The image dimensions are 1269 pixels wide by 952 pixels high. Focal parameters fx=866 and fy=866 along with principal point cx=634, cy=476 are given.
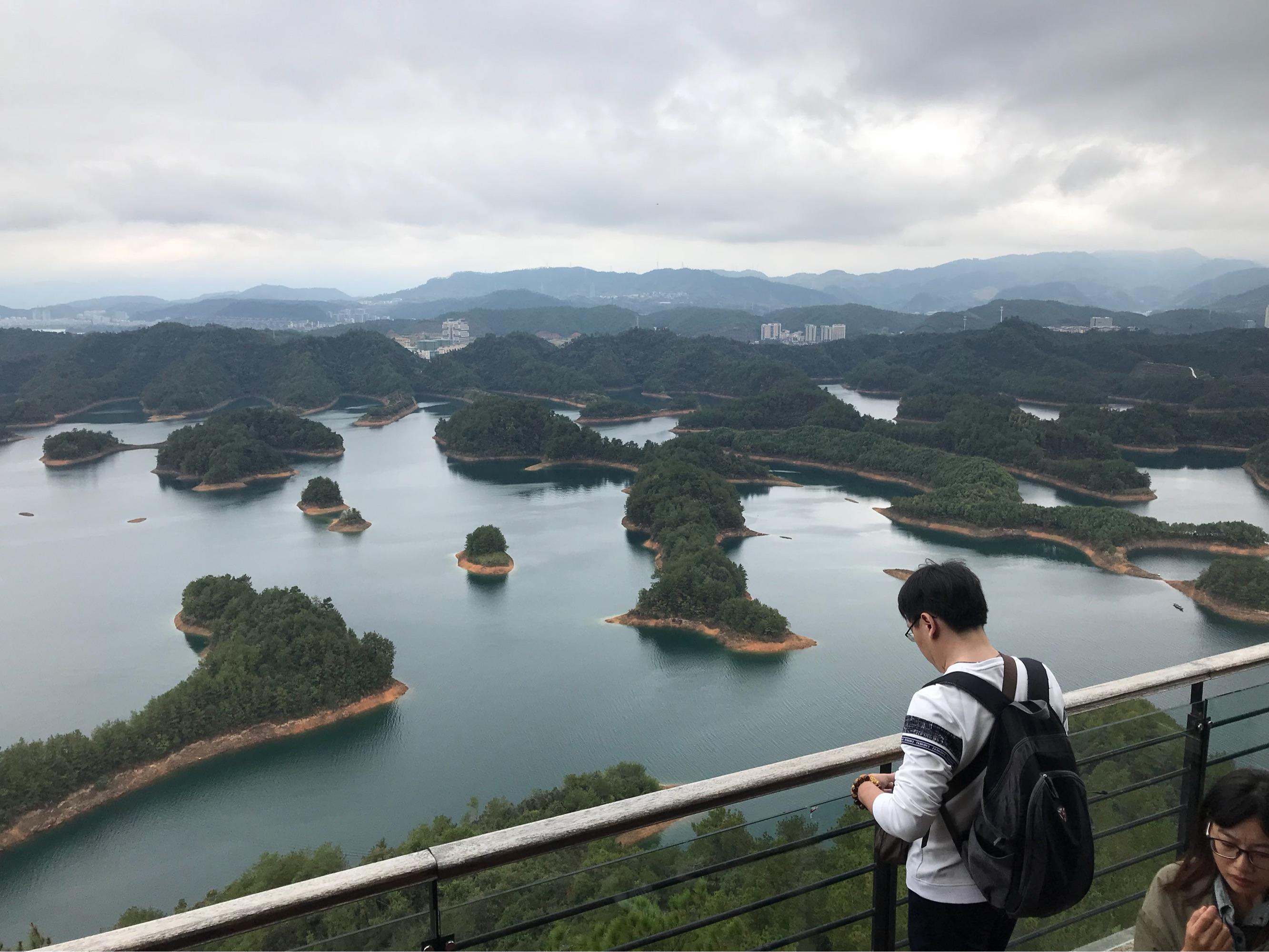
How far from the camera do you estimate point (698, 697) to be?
14.7 m

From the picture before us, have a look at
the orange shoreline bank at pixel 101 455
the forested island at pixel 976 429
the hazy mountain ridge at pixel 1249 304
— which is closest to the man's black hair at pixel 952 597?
the forested island at pixel 976 429

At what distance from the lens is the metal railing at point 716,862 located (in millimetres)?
1112

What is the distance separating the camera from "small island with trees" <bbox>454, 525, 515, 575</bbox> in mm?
21672

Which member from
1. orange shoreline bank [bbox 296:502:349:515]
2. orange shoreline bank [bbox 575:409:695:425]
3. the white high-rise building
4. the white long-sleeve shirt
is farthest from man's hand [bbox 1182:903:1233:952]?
the white high-rise building

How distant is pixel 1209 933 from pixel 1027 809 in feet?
1.13

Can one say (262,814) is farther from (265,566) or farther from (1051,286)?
(1051,286)

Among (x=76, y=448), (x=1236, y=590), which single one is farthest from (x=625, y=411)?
(x=1236, y=590)

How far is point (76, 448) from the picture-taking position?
36688 millimetres

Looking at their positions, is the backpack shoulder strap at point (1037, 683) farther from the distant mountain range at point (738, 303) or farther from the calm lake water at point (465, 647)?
the distant mountain range at point (738, 303)

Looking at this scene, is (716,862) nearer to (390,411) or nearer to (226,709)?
(226,709)

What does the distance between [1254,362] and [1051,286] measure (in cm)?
13569

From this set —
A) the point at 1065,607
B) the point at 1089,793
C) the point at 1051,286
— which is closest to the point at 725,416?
the point at 1065,607

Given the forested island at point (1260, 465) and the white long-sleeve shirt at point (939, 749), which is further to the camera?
the forested island at point (1260, 465)

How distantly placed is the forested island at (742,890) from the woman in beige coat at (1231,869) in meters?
0.22
